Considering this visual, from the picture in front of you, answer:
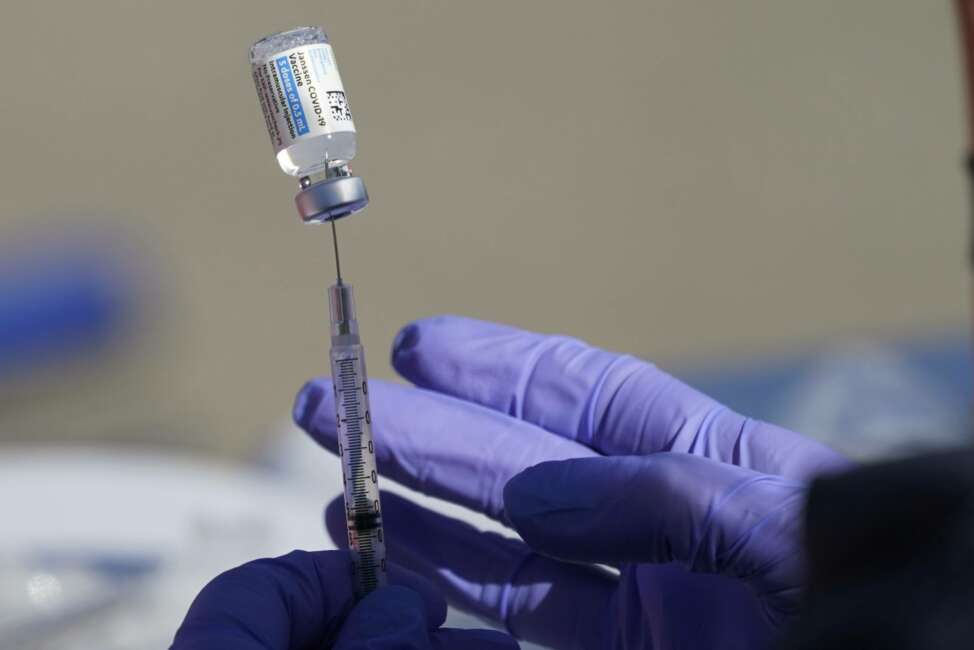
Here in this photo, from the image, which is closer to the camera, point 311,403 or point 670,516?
point 670,516

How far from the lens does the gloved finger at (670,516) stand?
31.8 inches

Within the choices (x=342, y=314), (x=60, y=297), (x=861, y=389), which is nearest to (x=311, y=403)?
(x=342, y=314)

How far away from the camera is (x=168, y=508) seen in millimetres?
1721

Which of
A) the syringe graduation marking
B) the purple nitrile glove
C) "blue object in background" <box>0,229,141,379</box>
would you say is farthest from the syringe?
"blue object in background" <box>0,229,141,379</box>

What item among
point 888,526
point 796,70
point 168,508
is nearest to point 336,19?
point 796,70

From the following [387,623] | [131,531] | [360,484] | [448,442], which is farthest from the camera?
[131,531]

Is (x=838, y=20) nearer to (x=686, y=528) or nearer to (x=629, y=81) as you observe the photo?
(x=629, y=81)

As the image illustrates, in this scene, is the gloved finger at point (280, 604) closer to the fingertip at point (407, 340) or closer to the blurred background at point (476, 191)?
the fingertip at point (407, 340)

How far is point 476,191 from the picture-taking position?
346cm

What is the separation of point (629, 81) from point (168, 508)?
2.42 meters

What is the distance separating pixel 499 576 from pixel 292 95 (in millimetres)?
548

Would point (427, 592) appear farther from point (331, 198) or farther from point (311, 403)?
point (331, 198)

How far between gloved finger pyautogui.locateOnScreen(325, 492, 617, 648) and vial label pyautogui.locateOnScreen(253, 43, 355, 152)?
436mm

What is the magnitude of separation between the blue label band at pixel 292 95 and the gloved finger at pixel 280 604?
0.37 metres
